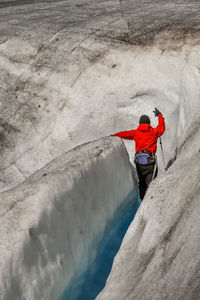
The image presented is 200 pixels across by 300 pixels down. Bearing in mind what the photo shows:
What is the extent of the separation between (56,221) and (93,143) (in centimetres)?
305

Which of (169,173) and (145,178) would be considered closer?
(169,173)

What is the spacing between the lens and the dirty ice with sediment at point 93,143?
6.60 meters

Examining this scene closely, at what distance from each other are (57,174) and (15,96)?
5.49m

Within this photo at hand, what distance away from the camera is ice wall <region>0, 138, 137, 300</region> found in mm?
6629

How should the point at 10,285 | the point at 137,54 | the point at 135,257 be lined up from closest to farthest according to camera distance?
the point at 10,285, the point at 135,257, the point at 137,54

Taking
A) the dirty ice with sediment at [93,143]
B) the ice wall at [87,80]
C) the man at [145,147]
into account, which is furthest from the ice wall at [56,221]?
the ice wall at [87,80]

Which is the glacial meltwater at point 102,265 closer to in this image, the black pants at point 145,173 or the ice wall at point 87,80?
the black pants at point 145,173

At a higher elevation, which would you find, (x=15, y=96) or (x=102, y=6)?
(x=102, y=6)

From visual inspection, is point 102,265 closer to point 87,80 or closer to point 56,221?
point 56,221

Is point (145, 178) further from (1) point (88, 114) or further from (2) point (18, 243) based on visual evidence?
(2) point (18, 243)

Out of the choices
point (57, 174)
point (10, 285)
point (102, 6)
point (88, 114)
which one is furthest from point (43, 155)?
point (10, 285)

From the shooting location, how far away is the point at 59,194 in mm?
7734

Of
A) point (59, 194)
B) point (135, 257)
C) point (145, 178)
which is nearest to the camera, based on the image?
point (135, 257)

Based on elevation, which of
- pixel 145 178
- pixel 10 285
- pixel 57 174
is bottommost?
pixel 145 178
